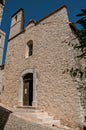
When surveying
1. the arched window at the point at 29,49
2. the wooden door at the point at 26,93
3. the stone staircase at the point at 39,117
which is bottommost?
the stone staircase at the point at 39,117

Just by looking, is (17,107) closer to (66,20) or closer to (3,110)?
(3,110)

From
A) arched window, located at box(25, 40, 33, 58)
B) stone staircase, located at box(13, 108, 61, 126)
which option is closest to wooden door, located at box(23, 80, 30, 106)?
stone staircase, located at box(13, 108, 61, 126)

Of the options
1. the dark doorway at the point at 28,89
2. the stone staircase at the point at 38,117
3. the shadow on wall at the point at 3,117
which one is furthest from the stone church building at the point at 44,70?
the shadow on wall at the point at 3,117

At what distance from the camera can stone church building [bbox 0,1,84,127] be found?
6906 millimetres

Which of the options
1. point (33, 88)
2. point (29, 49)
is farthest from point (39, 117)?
point (29, 49)

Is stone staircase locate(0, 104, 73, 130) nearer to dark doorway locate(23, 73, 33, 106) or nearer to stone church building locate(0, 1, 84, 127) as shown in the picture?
stone church building locate(0, 1, 84, 127)

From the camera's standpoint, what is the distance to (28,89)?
30.1ft

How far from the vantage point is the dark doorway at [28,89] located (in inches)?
353

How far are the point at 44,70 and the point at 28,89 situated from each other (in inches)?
73.6

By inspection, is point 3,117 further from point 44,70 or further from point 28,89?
point 44,70

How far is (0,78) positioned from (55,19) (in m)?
6.96

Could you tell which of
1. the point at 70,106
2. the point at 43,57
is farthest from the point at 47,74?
the point at 70,106

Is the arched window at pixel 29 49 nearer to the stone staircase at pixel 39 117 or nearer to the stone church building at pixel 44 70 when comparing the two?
the stone church building at pixel 44 70

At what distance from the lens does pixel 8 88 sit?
10219mm
